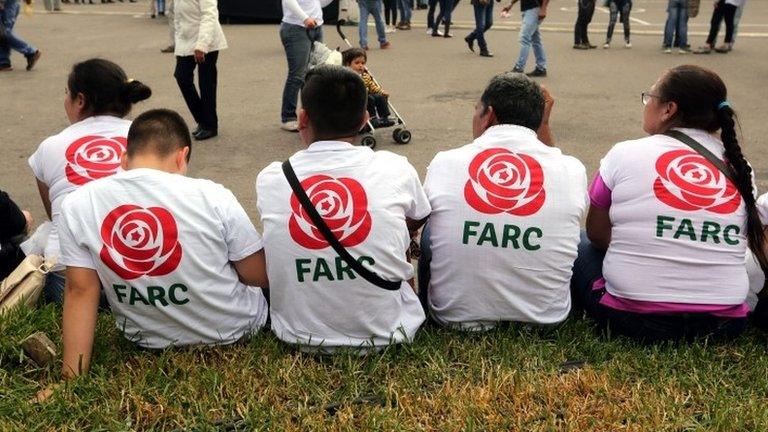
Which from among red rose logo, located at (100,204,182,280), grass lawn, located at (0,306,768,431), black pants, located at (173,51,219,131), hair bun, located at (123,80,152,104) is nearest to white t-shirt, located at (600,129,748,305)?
grass lawn, located at (0,306,768,431)

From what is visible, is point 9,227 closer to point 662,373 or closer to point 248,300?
point 248,300

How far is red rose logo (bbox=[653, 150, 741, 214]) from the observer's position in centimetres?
329

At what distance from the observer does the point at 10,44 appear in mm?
11539

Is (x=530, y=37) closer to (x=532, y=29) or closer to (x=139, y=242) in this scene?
(x=532, y=29)

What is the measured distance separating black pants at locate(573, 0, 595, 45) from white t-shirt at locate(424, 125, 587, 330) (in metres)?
10.7

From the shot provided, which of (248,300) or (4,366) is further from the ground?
(248,300)

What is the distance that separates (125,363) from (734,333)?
98.1 inches

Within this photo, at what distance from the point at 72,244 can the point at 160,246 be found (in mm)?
317

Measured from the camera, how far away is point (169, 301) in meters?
3.17

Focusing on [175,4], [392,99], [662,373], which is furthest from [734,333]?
[392,99]

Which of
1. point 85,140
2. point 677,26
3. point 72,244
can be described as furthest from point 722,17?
point 72,244

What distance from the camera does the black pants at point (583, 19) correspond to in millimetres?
13430

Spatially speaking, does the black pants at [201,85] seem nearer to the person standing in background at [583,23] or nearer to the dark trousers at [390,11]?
the person standing in background at [583,23]

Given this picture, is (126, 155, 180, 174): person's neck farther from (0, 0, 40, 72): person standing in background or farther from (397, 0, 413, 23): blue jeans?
(397, 0, 413, 23): blue jeans
